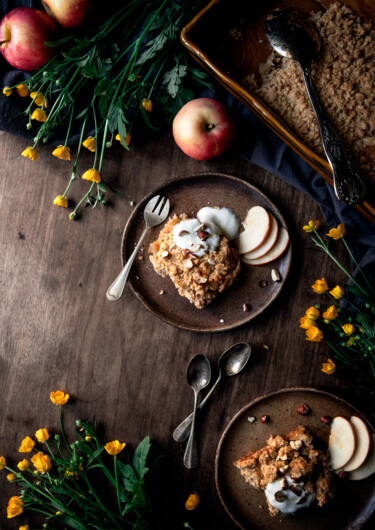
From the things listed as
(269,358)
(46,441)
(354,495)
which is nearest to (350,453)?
(354,495)

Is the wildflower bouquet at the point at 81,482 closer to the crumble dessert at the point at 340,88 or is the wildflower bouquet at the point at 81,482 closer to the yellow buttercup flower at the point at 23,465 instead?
the yellow buttercup flower at the point at 23,465

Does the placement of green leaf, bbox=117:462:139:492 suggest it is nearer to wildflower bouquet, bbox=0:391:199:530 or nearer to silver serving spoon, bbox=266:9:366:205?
wildflower bouquet, bbox=0:391:199:530

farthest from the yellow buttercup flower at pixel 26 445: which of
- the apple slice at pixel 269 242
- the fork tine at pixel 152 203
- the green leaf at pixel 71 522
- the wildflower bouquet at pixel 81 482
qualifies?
the apple slice at pixel 269 242

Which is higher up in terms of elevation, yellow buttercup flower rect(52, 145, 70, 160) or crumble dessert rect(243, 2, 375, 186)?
crumble dessert rect(243, 2, 375, 186)

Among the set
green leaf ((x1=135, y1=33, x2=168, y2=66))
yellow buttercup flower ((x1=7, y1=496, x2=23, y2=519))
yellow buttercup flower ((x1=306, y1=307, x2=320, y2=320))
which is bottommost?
yellow buttercup flower ((x1=7, y1=496, x2=23, y2=519))

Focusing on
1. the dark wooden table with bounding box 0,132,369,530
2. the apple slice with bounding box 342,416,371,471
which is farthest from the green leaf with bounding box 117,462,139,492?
the apple slice with bounding box 342,416,371,471

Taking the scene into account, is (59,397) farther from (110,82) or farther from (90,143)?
(110,82)

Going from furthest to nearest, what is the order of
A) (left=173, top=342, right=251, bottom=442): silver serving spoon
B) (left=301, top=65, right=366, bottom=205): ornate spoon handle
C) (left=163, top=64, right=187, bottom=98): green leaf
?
(left=173, top=342, right=251, bottom=442): silver serving spoon
(left=163, top=64, right=187, bottom=98): green leaf
(left=301, top=65, right=366, bottom=205): ornate spoon handle
